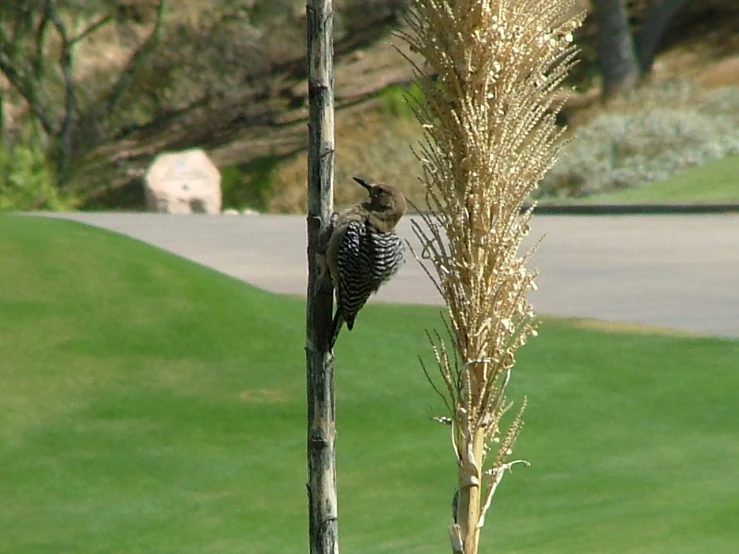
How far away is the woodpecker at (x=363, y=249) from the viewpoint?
4.78 metres

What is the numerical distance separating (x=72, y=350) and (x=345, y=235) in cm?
801

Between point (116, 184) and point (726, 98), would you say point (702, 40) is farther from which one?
point (116, 184)

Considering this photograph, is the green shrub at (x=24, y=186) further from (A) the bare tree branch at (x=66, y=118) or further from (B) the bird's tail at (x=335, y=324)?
(B) the bird's tail at (x=335, y=324)

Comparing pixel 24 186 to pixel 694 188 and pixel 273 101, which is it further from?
pixel 694 188

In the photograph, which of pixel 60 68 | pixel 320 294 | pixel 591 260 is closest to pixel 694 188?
pixel 591 260

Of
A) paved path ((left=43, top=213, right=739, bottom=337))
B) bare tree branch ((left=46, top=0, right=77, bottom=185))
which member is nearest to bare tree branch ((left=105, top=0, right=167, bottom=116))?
bare tree branch ((left=46, top=0, right=77, bottom=185))

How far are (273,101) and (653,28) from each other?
10.2m

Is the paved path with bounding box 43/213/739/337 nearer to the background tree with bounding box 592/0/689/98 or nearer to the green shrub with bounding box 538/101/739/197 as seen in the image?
the green shrub with bounding box 538/101/739/197

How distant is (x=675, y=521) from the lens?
8297 mm

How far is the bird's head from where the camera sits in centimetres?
499

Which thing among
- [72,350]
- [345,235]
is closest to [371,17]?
[72,350]

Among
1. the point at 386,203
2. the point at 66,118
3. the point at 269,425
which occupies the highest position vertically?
the point at 66,118

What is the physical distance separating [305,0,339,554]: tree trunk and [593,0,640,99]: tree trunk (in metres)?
28.5

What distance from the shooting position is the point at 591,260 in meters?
18.6
